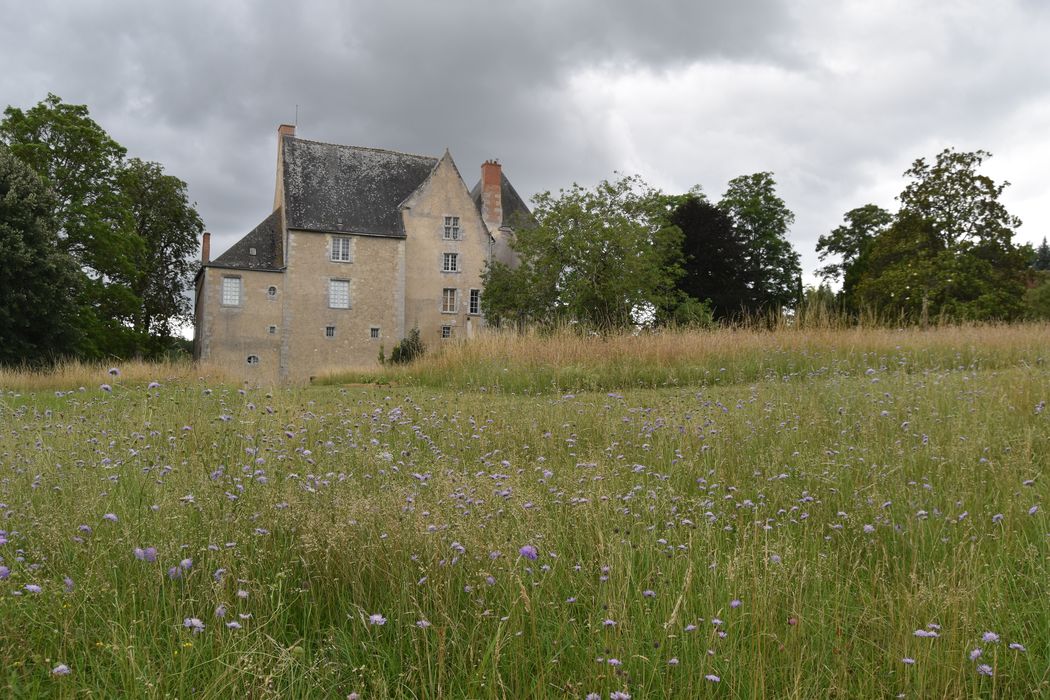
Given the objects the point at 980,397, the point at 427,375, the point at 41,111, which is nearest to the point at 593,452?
the point at 980,397

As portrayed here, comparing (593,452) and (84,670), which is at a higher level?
(593,452)

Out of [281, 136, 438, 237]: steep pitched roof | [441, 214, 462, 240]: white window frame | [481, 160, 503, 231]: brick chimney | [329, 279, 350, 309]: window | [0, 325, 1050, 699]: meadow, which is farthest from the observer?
[481, 160, 503, 231]: brick chimney

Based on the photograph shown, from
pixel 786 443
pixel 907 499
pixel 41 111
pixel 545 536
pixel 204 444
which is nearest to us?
pixel 545 536

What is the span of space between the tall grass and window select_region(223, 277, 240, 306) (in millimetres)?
24384

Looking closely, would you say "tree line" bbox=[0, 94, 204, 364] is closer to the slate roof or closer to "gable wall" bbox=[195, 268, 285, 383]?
"gable wall" bbox=[195, 268, 285, 383]

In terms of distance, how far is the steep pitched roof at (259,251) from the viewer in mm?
36844

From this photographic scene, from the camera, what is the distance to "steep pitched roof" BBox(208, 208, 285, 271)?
36.8m

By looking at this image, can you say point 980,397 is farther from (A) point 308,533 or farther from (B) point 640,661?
(A) point 308,533

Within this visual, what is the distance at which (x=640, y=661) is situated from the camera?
99.2 inches

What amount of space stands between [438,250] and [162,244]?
1576 centimetres

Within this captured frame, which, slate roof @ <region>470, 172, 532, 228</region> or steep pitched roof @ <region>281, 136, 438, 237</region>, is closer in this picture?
steep pitched roof @ <region>281, 136, 438, 237</region>

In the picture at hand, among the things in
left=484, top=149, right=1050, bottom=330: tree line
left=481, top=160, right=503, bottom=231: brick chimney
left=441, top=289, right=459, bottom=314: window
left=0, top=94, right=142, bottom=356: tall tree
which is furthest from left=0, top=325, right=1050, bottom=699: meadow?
left=481, top=160, right=503, bottom=231: brick chimney

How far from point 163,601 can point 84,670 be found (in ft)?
1.11

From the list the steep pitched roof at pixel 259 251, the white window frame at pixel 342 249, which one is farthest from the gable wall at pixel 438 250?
the steep pitched roof at pixel 259 251
